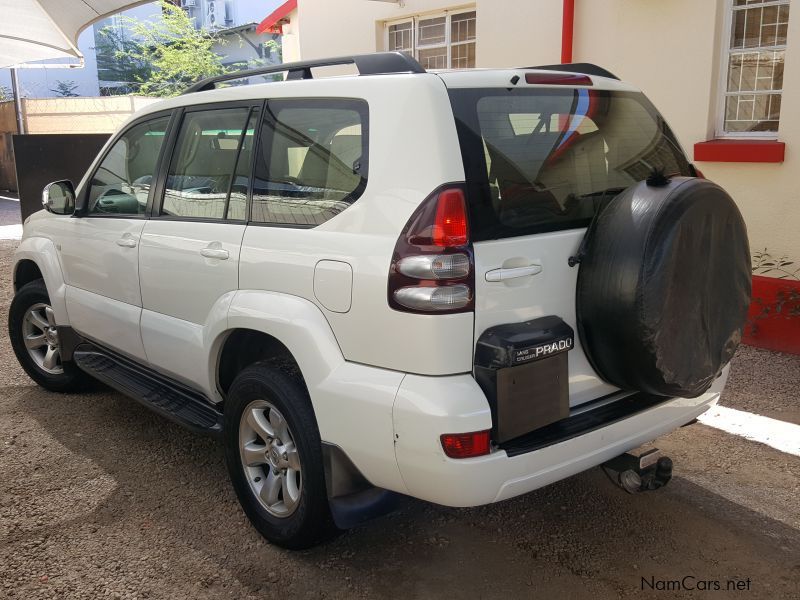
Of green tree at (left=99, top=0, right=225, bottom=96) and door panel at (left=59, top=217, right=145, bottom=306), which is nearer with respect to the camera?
door panel at (left=59, top=217, right=145, bottom=306)

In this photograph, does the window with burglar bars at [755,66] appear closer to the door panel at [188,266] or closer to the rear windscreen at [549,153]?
the rear windscreen at [549,153]

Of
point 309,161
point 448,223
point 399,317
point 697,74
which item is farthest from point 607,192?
point 697,74

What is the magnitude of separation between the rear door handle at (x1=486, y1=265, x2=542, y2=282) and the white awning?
1218 cm

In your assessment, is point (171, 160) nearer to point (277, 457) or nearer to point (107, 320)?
point (107, 320)

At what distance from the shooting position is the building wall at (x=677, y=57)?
573 cm

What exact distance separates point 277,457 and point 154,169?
1.73 metres

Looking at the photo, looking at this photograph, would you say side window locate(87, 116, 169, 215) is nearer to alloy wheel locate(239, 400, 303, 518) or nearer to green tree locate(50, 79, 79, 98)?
alloy wheel locate(239, 400, 303, 518)

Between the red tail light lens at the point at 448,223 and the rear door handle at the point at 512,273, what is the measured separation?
0.14 meters

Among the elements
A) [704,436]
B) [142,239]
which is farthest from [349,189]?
[704,436]

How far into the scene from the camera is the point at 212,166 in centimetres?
359

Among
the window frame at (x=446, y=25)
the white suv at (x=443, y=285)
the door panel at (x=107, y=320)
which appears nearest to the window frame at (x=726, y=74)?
the window frame at (x=446, y=25)

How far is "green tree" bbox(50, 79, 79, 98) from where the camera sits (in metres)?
43.6

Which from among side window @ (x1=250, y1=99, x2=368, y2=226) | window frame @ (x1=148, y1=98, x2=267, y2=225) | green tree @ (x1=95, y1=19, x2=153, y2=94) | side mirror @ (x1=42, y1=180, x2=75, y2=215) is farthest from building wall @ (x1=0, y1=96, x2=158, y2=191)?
green tree @ (x1=95, y1=19, x2=153, y2=94)

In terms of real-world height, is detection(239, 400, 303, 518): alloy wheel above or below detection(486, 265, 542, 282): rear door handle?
below
